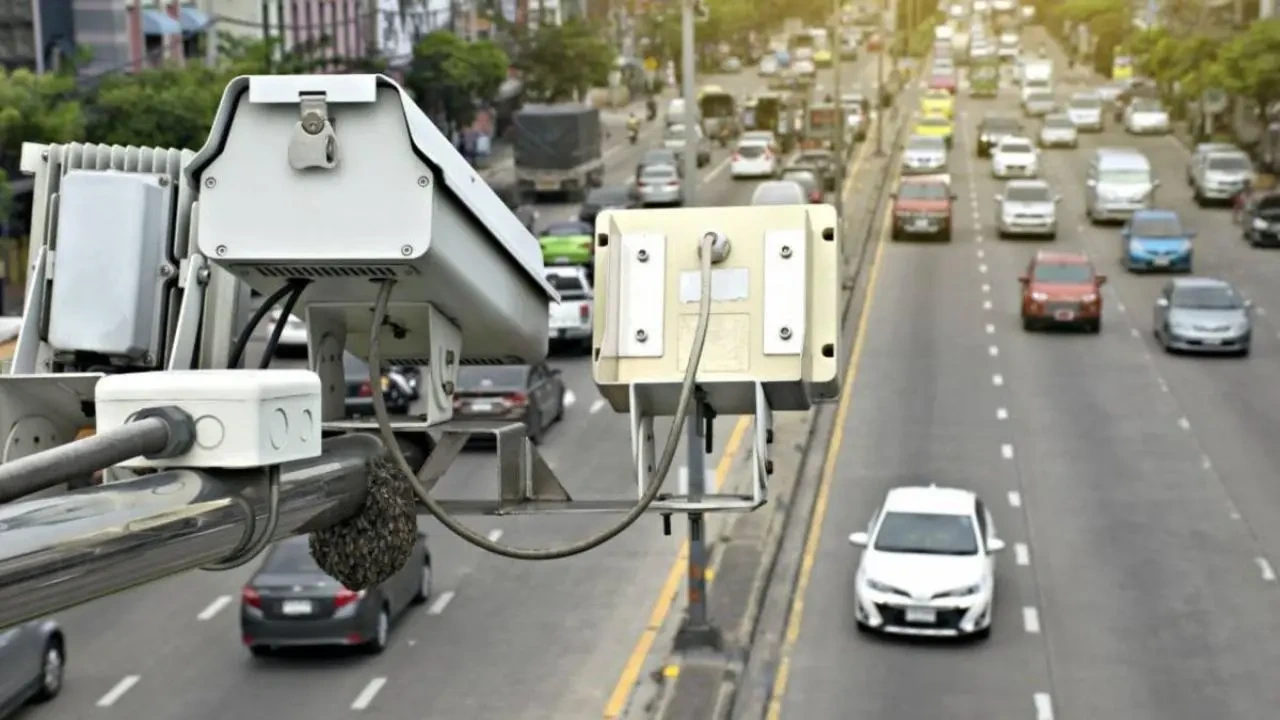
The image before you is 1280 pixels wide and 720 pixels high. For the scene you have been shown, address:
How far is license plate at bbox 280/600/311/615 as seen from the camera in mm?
24453

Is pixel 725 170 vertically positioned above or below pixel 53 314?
below

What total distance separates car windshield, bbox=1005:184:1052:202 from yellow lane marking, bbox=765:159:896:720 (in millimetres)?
12303

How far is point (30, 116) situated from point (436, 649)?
22512mm

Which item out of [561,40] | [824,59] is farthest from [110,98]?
[824,59]

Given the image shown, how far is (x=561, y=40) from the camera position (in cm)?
10588

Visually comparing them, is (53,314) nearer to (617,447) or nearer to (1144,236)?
(617,447)

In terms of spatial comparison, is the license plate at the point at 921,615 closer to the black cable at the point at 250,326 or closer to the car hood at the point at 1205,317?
the black cable at the point at 250,326

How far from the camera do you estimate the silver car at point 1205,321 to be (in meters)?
45.3

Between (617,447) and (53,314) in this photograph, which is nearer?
(53,314)

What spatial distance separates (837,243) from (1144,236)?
51236 mm

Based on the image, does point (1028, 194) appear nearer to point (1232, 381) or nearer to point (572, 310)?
point (1232, 381)

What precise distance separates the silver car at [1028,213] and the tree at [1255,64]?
19729 millimetres

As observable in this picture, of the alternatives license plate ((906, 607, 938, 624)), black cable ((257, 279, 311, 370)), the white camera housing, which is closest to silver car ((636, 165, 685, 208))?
license plate ((906, 607, 938, 624))

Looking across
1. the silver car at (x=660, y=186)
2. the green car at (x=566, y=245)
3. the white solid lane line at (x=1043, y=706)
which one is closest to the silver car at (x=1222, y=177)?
the silver car at (x=660, y=186)
